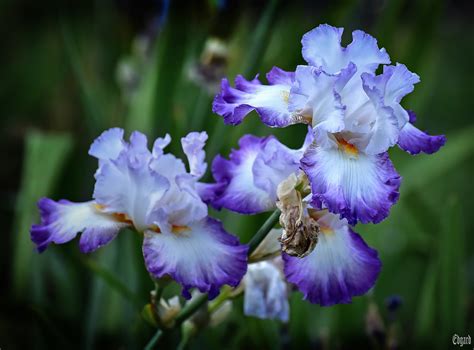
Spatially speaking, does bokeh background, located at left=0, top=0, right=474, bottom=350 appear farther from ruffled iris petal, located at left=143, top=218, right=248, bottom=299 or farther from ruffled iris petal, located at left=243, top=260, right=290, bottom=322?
ruffled iris petal, located at left=143, top=218, right=248, bottom=299

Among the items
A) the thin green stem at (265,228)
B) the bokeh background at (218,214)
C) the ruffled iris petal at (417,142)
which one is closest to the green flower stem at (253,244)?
the thin green stem at (265,228)

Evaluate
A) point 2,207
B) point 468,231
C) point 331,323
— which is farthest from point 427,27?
point 2,207

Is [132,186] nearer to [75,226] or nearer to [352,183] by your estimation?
[75,226]

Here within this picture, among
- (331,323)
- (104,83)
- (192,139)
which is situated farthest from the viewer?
(104,83)

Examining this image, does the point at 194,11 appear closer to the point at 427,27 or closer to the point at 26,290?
the point at 427,27

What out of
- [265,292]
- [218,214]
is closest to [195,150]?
[265,292]

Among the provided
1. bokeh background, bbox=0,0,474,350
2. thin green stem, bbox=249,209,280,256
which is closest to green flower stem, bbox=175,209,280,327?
thin green stem, bbox=249,209,280,256

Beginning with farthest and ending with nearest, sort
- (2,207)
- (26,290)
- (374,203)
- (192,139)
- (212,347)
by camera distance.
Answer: (2,207)
(26,290)
(212,347)
(192,139)
(374,203)
